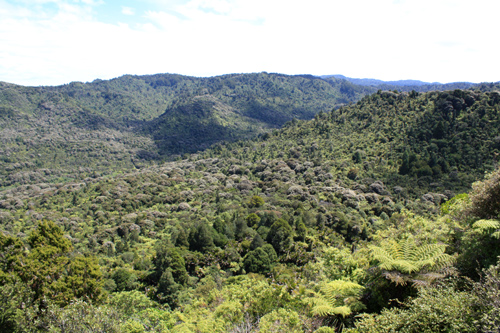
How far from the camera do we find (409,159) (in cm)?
7106

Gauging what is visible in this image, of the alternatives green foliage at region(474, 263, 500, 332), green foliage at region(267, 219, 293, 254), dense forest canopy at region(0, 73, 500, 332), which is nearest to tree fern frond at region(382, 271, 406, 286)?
dense forest canopy at region(0, 73, 500, 332)

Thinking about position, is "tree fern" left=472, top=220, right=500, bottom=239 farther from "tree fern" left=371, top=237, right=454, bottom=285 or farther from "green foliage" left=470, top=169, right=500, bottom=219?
"green foliage" left=470, top=169, right=500, bottom=219

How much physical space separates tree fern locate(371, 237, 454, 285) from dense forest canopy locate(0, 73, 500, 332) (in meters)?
0.07

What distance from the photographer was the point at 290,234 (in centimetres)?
4019

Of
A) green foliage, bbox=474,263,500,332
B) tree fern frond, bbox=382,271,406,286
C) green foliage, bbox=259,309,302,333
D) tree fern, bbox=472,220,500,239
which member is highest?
tree fern, bbox=472,220,500,239

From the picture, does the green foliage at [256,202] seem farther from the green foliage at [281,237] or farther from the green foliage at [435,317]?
the green foliage at [435,317]

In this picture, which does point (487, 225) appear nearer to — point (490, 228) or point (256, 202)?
point (490, 228)

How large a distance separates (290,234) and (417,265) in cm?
2983

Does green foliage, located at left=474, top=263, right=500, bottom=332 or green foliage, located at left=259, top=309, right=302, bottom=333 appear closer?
green foliage, located at left=474, top=263, right=500, bottom=332

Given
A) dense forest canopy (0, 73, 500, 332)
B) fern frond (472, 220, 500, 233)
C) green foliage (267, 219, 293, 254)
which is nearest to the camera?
fern frond (472, 220, 500, 233)

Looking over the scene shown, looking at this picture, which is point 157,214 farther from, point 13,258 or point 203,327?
point 203,327

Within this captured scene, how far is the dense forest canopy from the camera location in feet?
35.9

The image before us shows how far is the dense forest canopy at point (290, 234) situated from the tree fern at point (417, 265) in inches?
2.6

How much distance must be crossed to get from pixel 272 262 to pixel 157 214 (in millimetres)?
38829
